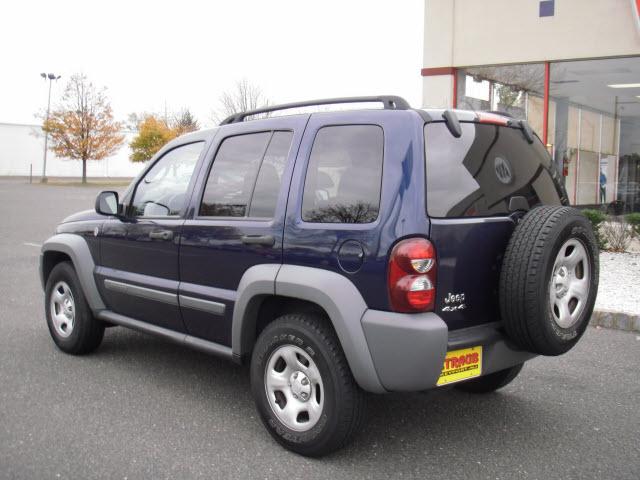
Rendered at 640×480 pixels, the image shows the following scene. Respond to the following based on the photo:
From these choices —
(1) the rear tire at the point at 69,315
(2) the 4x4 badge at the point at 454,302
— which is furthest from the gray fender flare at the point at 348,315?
(1) the rear tire at the point at 69,315

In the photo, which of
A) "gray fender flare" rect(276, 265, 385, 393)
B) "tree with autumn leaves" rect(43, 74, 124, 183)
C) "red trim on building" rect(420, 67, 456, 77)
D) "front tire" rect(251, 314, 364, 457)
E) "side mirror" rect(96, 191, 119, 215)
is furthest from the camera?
"tree with autumn leaves" rect(43, 74, 124, 183)

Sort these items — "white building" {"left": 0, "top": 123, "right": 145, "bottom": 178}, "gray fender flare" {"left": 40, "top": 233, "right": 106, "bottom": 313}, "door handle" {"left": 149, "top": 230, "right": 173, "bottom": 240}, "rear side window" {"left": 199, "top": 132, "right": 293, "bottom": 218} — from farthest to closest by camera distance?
"white building" {"left": 0, "top": 123, "right": 145, "bottom": 178}, "gray fender flare" {"left": 40, "top": 233, "right": 106, "bottom": 313}, "door handle" {"left": 149, "top": 230, "right": 173, "bottom": 240}, "rear side window" {"left": 199, "top": 132, "right": 293, "bottom": 218}

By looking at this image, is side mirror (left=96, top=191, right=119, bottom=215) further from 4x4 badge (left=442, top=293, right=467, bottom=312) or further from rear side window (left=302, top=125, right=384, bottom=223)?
4x4 badge (left=442, top=293, right=467, bottom=312)

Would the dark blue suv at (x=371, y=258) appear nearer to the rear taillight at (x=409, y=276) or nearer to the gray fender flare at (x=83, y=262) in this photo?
the rear taillight at (x=409, y=276)

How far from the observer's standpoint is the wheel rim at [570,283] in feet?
11.7

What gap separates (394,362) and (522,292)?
0.75 meters

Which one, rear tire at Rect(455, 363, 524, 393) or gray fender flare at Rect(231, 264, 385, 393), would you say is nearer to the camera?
gray fender flare at Rect(231, 264, 385, 393)

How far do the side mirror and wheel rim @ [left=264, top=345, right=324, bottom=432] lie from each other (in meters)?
1.99

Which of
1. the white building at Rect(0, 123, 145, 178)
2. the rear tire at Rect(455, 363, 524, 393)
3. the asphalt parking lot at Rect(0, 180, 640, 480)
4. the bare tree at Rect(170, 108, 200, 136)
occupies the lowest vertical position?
the asphalt parking lot at Rect(0, 180, 640, 480)

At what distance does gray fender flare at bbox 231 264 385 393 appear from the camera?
333cm

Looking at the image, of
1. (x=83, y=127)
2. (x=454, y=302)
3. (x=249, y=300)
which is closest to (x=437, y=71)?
(x=249, y=300)

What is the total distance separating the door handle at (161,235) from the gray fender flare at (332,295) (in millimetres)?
885

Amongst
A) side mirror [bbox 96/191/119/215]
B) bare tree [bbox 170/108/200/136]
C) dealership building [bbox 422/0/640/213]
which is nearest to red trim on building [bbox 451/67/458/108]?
dealership building [bbox 422/0/640/213]

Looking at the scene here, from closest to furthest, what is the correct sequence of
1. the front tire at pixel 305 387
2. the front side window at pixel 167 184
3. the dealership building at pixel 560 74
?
1. the front tire at pixel 305 387
2. the front side window at pixel 167 184
3. the dealership building at pixel 560 74
